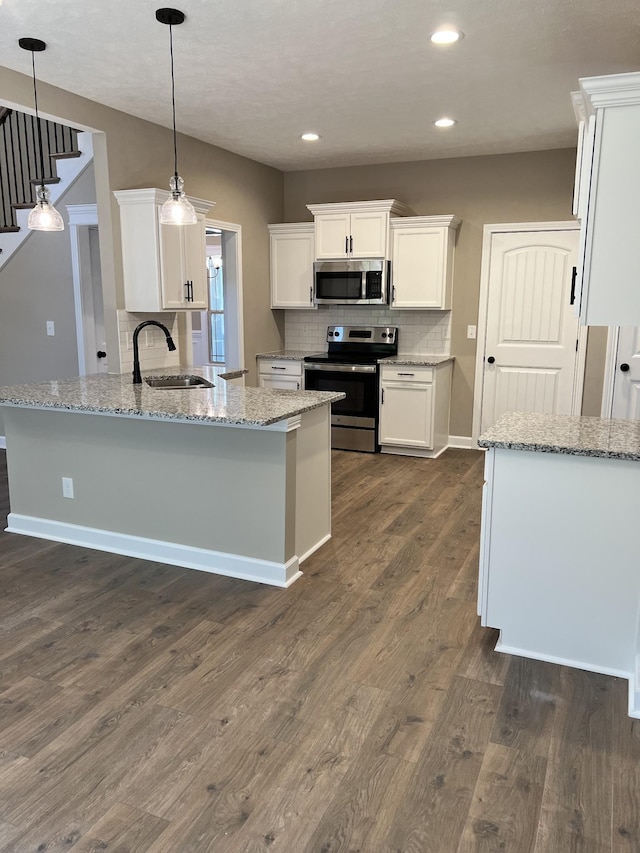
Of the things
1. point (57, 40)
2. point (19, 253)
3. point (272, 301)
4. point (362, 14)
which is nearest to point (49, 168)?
point (19, 253)

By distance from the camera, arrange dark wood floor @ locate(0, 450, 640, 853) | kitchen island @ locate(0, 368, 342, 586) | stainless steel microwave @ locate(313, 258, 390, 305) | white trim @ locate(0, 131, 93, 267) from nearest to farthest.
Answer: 1. dark wood floor @ locate(0, 450, 640, 853)
2. kitchen island @ locate(0, 368, 342, 586)
3. white trim @ locate(0, 131, 93, 267)
4. stainless steel microwave @ locate(313, 258, 390, 305)

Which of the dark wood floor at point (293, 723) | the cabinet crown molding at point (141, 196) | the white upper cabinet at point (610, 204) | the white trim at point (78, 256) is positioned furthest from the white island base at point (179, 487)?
the white trim at point (78, 256)

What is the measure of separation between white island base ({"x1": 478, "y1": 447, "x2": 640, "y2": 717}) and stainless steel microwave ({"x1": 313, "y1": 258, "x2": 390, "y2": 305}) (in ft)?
11.9

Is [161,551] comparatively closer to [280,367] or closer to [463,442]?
[280,367]

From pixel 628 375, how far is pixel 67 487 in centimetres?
446

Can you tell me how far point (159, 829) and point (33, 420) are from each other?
269cm

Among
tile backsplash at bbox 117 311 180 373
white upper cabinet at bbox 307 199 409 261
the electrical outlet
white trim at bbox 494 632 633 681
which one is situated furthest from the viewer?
white upper cabinet at bbox 307 199 409 261

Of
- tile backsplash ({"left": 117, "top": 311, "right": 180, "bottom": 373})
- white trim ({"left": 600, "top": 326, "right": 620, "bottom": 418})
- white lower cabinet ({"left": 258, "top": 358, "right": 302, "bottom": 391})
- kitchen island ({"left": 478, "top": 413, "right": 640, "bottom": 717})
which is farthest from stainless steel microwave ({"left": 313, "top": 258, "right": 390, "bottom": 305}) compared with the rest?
kitchen island ({"left": 478, "top": 413, "right": 640, "bottom": 717})

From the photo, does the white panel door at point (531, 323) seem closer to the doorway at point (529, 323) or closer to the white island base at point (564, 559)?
the doorway at point (529, 323)

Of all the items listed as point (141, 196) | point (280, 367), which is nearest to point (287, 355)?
point (280, 367)

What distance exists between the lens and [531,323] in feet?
18.9

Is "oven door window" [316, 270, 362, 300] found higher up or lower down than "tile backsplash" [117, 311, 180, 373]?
higher up

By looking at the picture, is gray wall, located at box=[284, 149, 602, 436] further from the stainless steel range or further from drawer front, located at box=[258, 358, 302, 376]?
drawer front, located at box=[258, 358, 302, 376]

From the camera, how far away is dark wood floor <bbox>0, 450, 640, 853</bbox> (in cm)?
178
